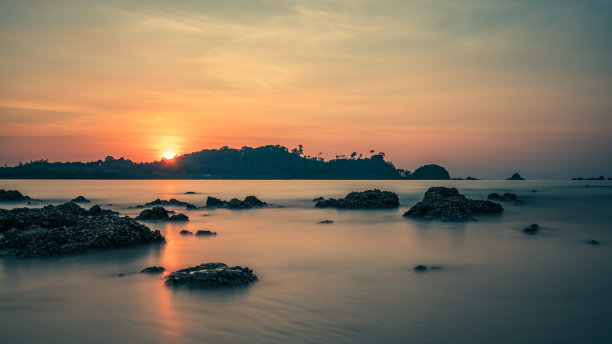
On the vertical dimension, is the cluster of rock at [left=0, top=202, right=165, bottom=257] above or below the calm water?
above

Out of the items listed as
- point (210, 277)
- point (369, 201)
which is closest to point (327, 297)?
point (210, 277)

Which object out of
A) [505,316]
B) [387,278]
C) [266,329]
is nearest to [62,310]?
[266,329]

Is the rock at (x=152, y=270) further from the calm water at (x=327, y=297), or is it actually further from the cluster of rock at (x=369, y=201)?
the cluster of rock at (x=369, y=201)

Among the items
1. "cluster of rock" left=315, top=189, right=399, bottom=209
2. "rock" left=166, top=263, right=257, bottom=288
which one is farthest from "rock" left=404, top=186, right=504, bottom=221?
"rock" left=166, top=263, right=257, bottom=288

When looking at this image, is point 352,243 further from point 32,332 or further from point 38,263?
A: point 32,332

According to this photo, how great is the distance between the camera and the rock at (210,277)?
9.31 meters

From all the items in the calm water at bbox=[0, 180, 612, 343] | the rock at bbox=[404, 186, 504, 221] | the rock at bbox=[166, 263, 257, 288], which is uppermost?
the rock at bbox=[404, 186, 504, 221]

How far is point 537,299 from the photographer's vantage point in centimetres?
877

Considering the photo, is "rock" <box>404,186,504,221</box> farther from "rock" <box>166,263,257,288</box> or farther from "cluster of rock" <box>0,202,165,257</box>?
"rock" <box>166,263,257,288</box>

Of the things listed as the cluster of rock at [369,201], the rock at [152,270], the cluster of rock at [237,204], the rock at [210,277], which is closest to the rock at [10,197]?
the cluster of rock at [237,204]

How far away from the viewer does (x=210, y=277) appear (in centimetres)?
935

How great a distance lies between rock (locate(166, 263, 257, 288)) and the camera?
9312mm

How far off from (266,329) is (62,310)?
4.19m

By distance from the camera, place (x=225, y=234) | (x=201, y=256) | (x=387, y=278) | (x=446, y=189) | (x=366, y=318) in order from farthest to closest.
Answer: (x=446, y=189) < (x=225, y=234) < (x=201, y=256) < (x=387, y=278) < (x=366, y=318)
